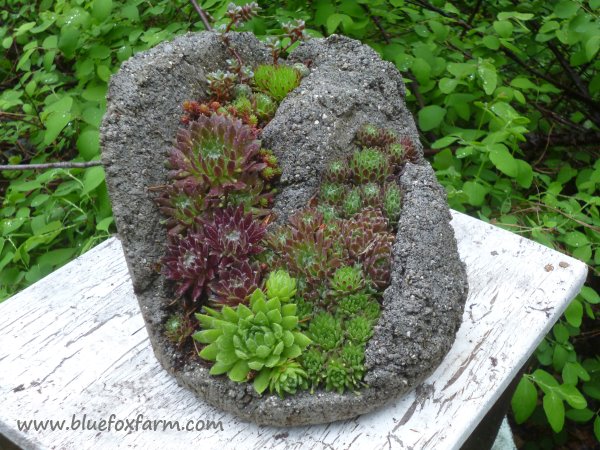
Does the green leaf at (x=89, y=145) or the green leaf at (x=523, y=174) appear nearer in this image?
the green leaf at (x=89, y=145)

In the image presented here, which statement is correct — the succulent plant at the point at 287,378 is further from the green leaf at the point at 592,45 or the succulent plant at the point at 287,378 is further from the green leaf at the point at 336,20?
the green leaf at the point at 592,45

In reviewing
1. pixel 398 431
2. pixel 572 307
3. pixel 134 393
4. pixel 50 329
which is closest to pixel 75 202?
pixel 50 329

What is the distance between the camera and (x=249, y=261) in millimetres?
1633

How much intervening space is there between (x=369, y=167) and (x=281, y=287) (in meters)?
0.46

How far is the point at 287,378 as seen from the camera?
4.84 feet

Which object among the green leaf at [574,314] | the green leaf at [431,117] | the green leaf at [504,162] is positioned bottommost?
the green leaf at [574,314]

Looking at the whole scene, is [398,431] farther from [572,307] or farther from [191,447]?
[572,307]

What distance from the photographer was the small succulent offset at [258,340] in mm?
1468

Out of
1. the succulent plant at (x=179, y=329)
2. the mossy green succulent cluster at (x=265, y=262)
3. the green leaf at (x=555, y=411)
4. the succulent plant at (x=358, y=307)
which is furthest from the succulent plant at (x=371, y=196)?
the green leaf at (x=555, y=411)

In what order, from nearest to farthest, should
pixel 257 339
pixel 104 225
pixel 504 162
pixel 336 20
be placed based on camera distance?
pixel 257 339 → pixel 504 162 → pixel 104 225 → pixel 336 20

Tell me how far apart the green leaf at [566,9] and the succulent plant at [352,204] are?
1.21 meters

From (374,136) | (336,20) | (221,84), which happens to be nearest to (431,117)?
(336,20)

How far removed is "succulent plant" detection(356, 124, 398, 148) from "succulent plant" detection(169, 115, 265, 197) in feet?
1.22

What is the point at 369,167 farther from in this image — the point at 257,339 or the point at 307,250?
the point at 257,339
